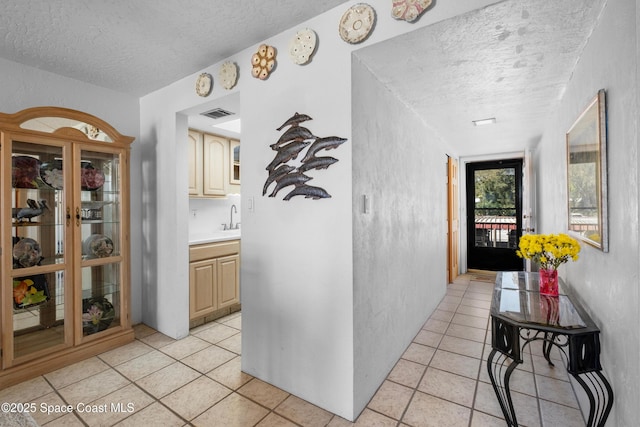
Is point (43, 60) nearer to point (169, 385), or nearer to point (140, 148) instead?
point (140, 148)

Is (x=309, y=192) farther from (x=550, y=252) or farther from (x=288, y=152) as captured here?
(x=550, y=252)

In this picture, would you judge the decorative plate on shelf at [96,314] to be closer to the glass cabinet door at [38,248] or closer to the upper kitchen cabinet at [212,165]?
the glass cabinet door at [38,248]

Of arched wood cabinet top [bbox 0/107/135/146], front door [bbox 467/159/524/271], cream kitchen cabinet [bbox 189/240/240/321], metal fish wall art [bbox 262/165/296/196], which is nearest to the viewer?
metal fish wall art [bbox 262/165/296/196]

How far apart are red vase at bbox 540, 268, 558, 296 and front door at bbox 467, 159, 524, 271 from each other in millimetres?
3973

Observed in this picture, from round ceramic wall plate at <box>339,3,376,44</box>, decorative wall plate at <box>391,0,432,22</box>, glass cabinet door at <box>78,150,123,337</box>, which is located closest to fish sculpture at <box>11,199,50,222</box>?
glass cabinet door at <box>78,150,123,337</box>

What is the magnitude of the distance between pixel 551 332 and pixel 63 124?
3558mm

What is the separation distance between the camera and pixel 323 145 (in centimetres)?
182

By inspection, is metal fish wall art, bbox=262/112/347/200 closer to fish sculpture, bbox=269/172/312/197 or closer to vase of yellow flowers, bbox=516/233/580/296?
fish sculpture, bbox=269/172/312/197

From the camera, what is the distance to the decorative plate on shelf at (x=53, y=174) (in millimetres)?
2379

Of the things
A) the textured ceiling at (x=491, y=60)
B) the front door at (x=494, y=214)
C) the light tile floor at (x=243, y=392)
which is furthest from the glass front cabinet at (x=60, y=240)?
the front door at (x=494, y=214)

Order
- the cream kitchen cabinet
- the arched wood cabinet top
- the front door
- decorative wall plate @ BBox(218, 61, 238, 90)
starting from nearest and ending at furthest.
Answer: the arched wood cabinet top
decorative wall plate @ BBox(218, 61, 238, 90)
the cream kitchen cabinet
the front door

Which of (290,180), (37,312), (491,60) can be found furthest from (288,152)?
(37,312)

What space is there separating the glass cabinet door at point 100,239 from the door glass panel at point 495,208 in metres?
5.76

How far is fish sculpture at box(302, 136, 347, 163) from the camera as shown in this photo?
1.78m
